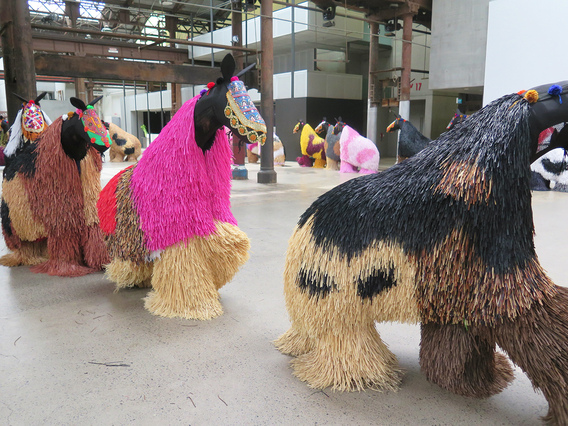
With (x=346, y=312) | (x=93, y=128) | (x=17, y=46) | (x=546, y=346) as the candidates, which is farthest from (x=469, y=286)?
(x=17, y=46)

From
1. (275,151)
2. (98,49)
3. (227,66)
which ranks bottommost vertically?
(275,151)

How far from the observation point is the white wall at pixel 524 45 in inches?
294

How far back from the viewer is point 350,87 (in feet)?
44.7

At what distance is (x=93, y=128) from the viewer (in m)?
2.93

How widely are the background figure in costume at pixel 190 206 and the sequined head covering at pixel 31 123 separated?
1231mm

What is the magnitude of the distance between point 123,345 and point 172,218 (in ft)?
2.27

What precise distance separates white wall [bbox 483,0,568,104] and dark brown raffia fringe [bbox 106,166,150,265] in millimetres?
7854

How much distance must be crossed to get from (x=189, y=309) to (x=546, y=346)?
1750 mm

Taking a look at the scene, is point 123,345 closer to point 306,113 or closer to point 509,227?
point 509,227

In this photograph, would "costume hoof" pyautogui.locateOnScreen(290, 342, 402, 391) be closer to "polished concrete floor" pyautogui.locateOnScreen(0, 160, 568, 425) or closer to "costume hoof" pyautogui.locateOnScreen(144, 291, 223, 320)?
"polished concrete floor" pyautogui.locateOnScreen(0, 160, 568, 425)

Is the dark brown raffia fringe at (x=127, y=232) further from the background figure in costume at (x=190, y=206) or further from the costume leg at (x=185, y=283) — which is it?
the costume leg at (x=185, y=283)

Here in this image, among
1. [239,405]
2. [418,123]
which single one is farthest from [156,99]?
[239,405]

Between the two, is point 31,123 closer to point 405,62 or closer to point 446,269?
point 446,269

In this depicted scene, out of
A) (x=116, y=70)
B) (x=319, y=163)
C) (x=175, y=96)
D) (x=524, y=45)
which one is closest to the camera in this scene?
(x=116, y=70)
